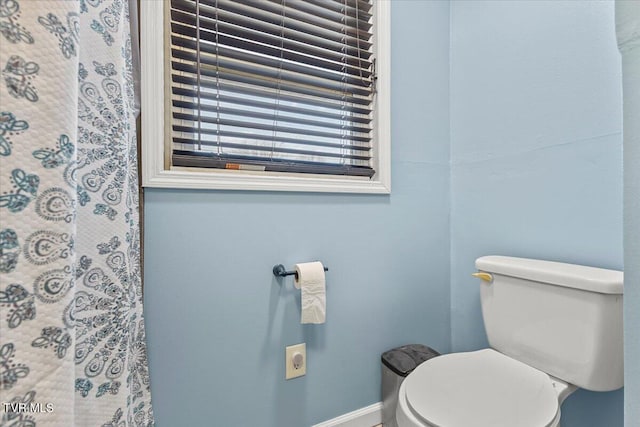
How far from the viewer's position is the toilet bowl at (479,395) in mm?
721

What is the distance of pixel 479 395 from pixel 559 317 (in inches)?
14.2

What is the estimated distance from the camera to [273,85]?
3.77 ft

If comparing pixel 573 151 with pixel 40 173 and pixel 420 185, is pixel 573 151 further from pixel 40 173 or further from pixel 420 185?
pixel 40 173

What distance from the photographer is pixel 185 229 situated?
99 cm

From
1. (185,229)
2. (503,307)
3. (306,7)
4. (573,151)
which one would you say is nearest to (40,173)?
(185,229)

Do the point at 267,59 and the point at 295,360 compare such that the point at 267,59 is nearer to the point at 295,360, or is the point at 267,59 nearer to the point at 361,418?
the point at 295,360

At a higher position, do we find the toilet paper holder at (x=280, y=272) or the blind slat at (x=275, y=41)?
the blind slat at (x=275, y=41)

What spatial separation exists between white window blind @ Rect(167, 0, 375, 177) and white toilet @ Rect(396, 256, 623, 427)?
73cm

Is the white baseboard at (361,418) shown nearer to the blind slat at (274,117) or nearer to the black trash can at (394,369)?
the black trash can at (394,369)

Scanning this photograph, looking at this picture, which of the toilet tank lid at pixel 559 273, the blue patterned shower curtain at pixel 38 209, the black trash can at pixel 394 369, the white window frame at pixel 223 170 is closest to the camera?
the blue patterned shower curtain at pixel 38 209

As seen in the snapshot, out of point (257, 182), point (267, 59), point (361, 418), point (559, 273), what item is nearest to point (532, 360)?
point (559, 273)

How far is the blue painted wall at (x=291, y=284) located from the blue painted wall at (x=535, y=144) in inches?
3.4

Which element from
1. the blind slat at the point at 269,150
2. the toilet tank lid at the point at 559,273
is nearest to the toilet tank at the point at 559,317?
the toilet tank lid at the point at 559,273

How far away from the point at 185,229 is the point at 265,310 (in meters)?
0.39
